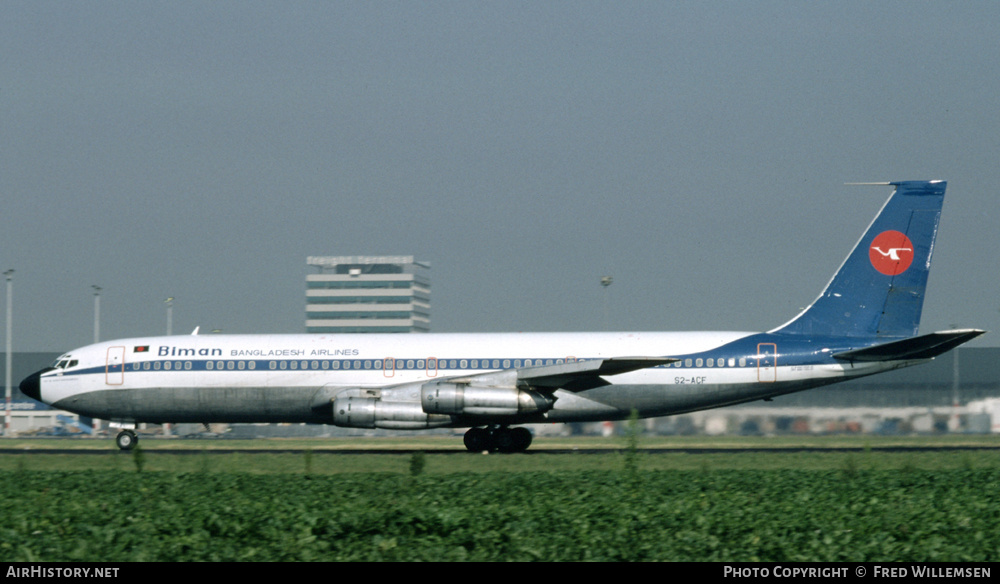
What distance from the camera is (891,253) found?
103ft

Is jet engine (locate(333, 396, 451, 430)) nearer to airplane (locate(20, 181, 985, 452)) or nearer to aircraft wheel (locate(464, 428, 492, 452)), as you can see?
airplane (locate(20, 181, 985, 452))

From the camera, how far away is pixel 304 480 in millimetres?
16938

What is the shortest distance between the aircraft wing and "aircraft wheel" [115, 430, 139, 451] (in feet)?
35.9

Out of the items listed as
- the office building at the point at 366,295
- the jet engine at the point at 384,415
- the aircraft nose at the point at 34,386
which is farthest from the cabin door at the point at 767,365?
the office building at the point at 366,295

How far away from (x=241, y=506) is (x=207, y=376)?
720 inches

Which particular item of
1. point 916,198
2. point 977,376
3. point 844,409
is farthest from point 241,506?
point 977,376

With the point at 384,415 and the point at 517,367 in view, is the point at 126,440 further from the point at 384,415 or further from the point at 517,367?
the point at 517,367

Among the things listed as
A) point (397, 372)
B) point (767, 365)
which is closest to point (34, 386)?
point (397, 372)

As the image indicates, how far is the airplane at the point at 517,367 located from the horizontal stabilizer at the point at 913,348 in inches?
2.4

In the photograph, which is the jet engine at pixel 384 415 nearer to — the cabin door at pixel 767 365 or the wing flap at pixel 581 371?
the wing flap at pixel 581 371

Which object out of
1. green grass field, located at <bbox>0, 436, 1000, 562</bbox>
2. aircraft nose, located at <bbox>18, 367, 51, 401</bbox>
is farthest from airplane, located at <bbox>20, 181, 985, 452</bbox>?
green grass field, located at <bbox>0, 436, 1000, 562</bbox>

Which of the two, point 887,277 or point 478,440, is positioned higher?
point 887,277

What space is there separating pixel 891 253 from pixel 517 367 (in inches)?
496

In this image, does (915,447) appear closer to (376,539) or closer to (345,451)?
(345,451)
